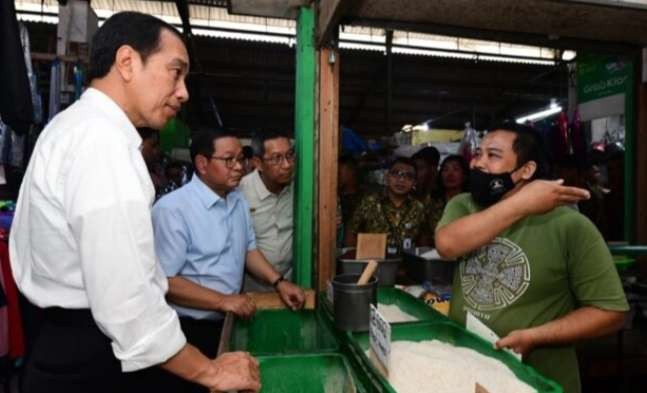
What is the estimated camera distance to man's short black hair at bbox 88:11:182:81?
3.54ft

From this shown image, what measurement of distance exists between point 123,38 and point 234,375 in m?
0.88

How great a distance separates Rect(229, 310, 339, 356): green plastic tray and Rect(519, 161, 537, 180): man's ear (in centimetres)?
88

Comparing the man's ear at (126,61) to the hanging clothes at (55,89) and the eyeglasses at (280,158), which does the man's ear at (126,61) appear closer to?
the eyeglasses at (280,158)

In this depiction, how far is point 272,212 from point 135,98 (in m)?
1.62

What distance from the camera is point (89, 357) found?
1125mm

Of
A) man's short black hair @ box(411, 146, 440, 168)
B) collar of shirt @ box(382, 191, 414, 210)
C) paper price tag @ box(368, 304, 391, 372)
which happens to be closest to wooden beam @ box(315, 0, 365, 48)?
paper price tag @ box(368, 304, 391, 372)

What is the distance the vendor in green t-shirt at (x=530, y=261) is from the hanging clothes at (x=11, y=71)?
88.8 inches

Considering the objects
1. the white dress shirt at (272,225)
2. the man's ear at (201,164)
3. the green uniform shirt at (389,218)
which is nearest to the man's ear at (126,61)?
the man's ear at (201,164)

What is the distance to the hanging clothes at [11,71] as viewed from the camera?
2.25m

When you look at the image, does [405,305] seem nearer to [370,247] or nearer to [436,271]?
[370,247]

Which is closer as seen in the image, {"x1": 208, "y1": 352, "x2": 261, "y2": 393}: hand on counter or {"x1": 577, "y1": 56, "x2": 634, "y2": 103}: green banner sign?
{"x1": 208, "y1": 352, "x2": 261, "y2": 393}: hand on counter

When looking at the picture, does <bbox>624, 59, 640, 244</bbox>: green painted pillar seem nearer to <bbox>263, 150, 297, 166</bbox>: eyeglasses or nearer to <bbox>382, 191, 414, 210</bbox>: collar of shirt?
<bbox>382, 191, 414, 210</bbox>: collar of shirt

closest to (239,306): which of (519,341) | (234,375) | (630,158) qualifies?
(234,375)

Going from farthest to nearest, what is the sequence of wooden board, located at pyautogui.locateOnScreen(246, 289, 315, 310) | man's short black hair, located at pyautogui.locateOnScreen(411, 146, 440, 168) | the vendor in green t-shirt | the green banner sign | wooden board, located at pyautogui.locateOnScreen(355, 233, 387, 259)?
man's short black hair, located at pyautogui.locateOnScreen(411, 146, 440, 168)
the green banner sign
wooden board, located at pyautogui.locateOnScreen(355, 233, 387, 259)
wooden board, located at pyautogui.locateOnScreen(246, 289, 315, 310)
the vendor in green t-shirt
